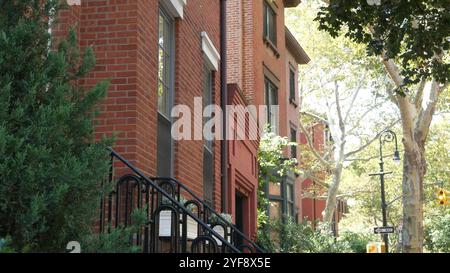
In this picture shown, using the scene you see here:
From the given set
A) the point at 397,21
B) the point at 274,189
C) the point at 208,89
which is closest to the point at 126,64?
the point at 397,21

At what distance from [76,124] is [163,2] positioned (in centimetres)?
475

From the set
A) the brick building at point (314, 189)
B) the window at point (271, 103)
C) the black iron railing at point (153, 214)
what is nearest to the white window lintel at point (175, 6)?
the black iron railing at point (153, 214)

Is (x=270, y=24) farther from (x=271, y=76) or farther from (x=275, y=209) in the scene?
(x=275, y=209)

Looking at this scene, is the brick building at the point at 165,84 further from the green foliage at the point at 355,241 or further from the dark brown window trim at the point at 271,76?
the green foliage at the point at 355,241

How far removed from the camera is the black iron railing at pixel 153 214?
5863 millimetres

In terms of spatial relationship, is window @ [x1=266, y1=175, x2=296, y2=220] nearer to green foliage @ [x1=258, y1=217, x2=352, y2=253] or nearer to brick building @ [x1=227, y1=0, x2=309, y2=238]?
brick building @ [x1=227, y1=0, x2=309, y2=238]

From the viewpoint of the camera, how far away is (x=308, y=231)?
24.3 m

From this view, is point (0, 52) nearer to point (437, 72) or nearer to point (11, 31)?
point (11, 31)

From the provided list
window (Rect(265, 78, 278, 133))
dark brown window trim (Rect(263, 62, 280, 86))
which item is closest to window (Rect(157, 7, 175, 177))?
dark brown window trim (Rect(263, 62, 280, 86))

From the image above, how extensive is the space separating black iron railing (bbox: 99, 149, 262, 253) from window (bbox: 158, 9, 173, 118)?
51.5 inches

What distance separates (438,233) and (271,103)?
21.3m

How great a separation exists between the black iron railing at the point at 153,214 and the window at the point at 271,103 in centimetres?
1575

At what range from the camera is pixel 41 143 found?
4.38 m

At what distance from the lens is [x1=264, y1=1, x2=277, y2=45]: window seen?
24719 millimetres
